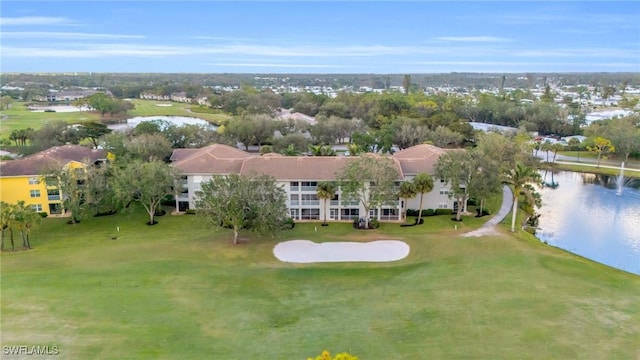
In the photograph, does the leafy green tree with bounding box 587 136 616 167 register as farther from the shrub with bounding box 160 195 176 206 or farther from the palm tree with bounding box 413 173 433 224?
the shrub with bounding box 160 195 176 206

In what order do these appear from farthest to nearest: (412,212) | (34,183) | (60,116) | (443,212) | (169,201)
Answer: (60,116), (169,201), (412,212), (443,212), (34,183)

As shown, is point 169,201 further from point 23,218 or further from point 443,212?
point 443,212

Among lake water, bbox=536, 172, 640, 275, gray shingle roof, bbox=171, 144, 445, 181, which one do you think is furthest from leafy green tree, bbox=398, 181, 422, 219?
lake water, bbox=536, 172, 640, 275

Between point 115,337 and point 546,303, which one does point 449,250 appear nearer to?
point 546,303

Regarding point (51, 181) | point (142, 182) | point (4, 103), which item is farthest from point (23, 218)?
point (4, 103)

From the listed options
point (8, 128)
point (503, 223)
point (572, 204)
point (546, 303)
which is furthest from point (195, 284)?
point (8, 128)

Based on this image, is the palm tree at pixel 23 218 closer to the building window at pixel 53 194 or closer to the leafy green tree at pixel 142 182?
the leafy green tree at pixel 142 182

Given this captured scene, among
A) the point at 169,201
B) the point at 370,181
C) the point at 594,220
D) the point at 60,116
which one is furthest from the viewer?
the point at 60,116
